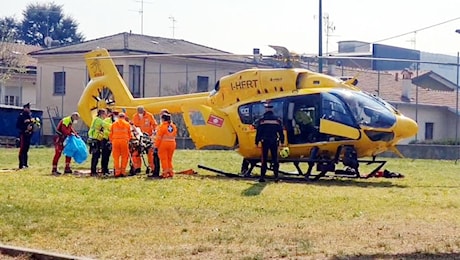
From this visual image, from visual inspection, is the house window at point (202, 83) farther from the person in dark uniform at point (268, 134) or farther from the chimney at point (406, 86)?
the person in dark uniform at point (268, 134)

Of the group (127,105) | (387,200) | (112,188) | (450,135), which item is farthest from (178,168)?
(450,135)

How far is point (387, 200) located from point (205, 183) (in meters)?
4.81

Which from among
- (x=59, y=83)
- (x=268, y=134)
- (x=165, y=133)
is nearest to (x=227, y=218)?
(x=268, y=134)

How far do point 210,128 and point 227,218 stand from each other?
9.78m

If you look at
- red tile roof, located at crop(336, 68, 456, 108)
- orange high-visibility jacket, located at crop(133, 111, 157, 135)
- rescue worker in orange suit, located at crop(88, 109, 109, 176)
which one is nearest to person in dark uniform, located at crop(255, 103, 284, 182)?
orange high-visibility jacket, located at crop(133, 111, 157, 135)

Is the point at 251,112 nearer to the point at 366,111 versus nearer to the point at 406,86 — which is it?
the point at 366,111

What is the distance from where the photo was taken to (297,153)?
903 inches

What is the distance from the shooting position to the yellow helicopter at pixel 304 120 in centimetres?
2230

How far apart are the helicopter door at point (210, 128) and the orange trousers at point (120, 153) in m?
2.67

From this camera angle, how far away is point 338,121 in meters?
22.2

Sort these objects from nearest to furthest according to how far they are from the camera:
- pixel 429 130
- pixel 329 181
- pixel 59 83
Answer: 1. pixel 329 181
2. pixel 429 130
3. pixel 59 83

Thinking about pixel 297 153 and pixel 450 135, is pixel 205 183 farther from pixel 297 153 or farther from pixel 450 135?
pixel 450 135

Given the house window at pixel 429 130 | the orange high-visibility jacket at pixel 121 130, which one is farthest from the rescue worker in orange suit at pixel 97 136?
the house window at pixel 429 130

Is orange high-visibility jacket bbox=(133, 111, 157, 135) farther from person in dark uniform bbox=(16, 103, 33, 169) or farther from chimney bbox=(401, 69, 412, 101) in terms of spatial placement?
chimney bbox=(401, 69, 412, 101)
